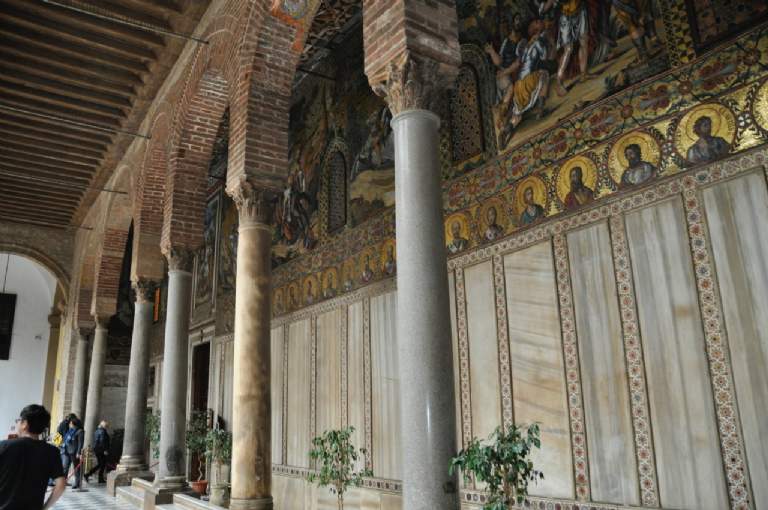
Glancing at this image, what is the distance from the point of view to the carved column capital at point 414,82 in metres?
4.41

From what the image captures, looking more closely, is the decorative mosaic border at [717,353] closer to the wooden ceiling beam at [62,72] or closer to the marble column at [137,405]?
the marble column at [137,405]

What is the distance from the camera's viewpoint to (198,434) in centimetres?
1179

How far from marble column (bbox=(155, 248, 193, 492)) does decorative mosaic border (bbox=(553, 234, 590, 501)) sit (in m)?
5.43

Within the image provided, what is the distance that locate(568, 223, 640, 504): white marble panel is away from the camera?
4969 mm

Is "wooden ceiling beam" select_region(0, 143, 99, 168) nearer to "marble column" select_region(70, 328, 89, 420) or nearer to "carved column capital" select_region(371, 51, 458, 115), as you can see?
"marble column" select_region(70, 328, 89, 420)

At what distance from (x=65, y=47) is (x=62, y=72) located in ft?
2.60

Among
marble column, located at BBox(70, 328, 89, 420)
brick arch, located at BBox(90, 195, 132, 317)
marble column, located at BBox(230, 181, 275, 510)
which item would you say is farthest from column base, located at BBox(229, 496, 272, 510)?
marble column, located at BBox(70, 328, 89, 420)

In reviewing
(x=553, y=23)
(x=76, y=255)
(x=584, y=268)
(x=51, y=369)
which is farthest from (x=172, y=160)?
(x=51, y=369)

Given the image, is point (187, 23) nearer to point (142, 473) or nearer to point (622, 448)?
point (142, 473)

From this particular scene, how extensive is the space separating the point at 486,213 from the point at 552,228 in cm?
90

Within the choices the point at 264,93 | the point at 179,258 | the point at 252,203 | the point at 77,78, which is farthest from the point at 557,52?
the point at 77,78

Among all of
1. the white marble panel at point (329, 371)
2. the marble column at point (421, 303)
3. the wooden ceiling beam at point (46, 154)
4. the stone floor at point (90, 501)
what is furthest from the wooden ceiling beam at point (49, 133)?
the marble column at point (421, 303)

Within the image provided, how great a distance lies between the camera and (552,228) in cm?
580

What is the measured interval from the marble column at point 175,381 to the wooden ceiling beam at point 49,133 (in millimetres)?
4843
